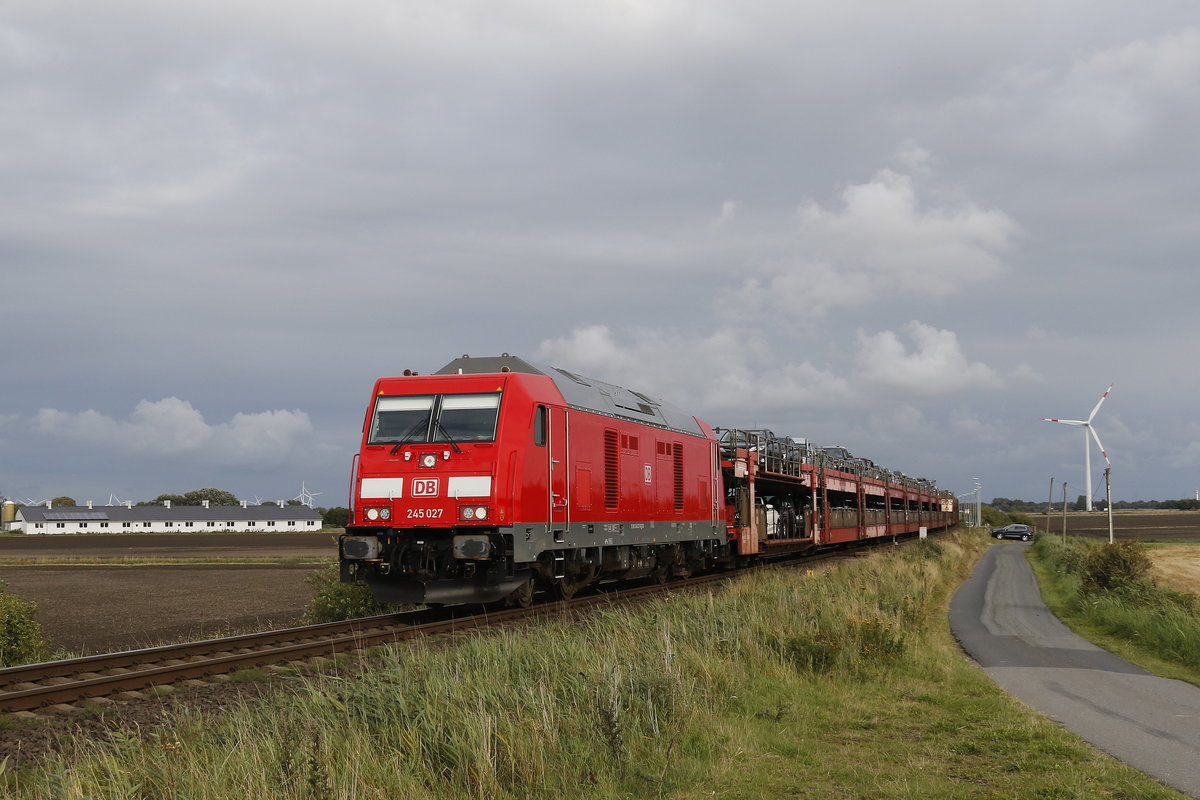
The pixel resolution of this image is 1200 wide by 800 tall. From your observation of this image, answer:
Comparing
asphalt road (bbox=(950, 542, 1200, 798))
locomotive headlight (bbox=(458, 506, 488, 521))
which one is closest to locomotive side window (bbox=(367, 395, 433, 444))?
locomotive headlight (bbox=(458, 506, 488, 521))

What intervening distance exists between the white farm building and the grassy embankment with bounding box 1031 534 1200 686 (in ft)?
437

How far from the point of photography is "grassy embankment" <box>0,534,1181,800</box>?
23.4 ft

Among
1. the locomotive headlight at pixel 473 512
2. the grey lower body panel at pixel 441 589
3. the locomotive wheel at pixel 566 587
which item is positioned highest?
the locomotive headlight at pixel 473 512

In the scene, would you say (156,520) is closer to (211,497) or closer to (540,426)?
(211,497)

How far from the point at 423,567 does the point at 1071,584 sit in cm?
2402

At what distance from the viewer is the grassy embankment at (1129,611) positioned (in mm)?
17234

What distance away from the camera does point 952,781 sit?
315 inches

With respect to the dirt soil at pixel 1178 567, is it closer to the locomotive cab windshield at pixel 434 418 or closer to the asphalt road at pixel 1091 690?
the asphalt road at pixel 1091 690

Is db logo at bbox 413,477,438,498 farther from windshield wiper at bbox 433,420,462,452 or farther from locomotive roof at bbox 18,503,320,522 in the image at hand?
locomotive roof at bbox 18,503,320,522

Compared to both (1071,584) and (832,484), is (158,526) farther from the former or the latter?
(1071,584)

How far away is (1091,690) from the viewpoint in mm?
13086

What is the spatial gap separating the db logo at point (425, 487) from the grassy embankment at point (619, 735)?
13.6ft

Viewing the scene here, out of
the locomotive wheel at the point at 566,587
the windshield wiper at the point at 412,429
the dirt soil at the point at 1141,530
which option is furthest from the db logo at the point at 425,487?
the dirt soil at the point at 1141,530

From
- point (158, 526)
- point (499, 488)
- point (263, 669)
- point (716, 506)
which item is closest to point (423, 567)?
point (499, 488)
